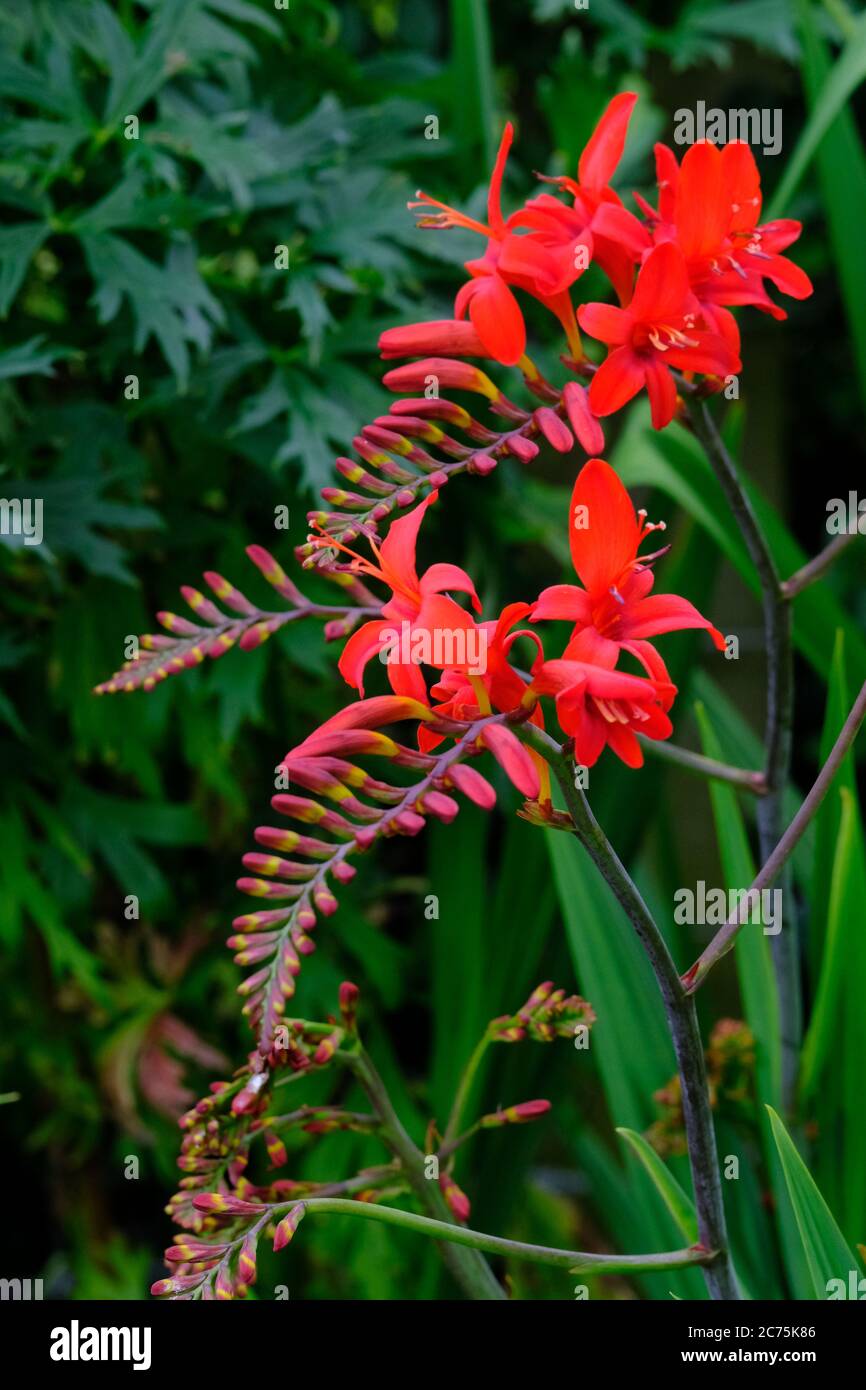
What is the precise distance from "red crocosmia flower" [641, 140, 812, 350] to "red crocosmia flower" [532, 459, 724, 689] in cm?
9

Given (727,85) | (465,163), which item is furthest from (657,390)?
(727,85)

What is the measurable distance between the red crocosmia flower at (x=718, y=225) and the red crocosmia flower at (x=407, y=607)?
0.38 feet

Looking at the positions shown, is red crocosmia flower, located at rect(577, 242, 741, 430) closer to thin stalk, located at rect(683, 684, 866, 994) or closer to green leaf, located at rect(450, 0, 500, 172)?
thin stalk, located at rect(683, 684, 866, 994)

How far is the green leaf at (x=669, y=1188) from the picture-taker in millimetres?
385

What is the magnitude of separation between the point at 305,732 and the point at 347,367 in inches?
11.6

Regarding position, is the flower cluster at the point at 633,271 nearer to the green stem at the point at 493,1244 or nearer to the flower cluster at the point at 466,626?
the flower cluster at the point at 466,626

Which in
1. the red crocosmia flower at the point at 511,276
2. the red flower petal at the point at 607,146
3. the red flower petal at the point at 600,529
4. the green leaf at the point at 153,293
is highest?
the green leaf at the point at 153,293

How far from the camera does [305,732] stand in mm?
905

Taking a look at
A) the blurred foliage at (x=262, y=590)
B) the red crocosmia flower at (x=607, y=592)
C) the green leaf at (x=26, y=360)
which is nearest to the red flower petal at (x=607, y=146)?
the red crocosmia flower at (x=607, y=592)

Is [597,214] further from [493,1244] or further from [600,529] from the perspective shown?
[493,1244]

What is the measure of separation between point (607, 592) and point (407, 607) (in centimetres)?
5

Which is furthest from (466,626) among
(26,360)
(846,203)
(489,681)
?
(846,203)

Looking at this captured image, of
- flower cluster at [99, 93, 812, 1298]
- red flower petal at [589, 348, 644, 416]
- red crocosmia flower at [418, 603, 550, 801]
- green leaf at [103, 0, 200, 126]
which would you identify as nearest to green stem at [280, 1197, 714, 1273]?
flower cluster at [99, 93, 812, 1298]
